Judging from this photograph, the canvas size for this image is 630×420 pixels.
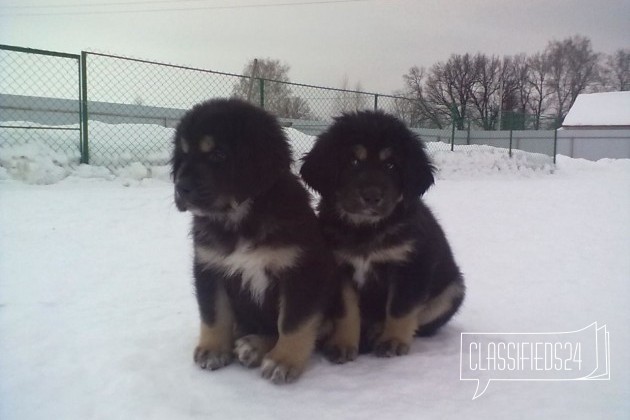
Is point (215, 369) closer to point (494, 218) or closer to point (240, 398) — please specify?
point (240, 398)

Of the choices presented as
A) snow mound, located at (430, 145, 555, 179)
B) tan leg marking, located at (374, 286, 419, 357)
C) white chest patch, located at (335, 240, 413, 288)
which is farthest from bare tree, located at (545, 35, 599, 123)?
snow mound, located at (430, 145, 555, 179)

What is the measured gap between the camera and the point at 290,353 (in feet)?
8.25

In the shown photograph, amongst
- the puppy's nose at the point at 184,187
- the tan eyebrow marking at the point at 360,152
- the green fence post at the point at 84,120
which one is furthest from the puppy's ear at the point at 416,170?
the green fence post at the point at 84,120

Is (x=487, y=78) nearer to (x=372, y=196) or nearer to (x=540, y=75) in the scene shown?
(x=540, y=75)

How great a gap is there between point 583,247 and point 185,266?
3733 millimetres

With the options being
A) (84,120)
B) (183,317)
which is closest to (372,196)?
(183,317)

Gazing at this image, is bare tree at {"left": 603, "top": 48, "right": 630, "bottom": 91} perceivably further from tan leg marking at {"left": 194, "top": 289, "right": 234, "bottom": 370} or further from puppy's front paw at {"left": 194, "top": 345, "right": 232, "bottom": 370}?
puppy's front paw at {"left": 194, "top": 345, "right": 232, "bottom": 370}

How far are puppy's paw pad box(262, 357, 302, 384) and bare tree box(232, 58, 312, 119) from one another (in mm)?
3056

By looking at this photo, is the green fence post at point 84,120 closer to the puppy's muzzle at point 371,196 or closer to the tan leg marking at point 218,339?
the tan leg marking at point 218,339

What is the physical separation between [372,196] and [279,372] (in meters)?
0.98

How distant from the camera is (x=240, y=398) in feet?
7.42

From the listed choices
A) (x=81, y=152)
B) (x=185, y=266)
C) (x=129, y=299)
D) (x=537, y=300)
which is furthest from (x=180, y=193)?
(x=81, y=152)

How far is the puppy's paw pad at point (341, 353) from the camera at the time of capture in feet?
8.97

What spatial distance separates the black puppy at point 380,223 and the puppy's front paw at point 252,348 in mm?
349
